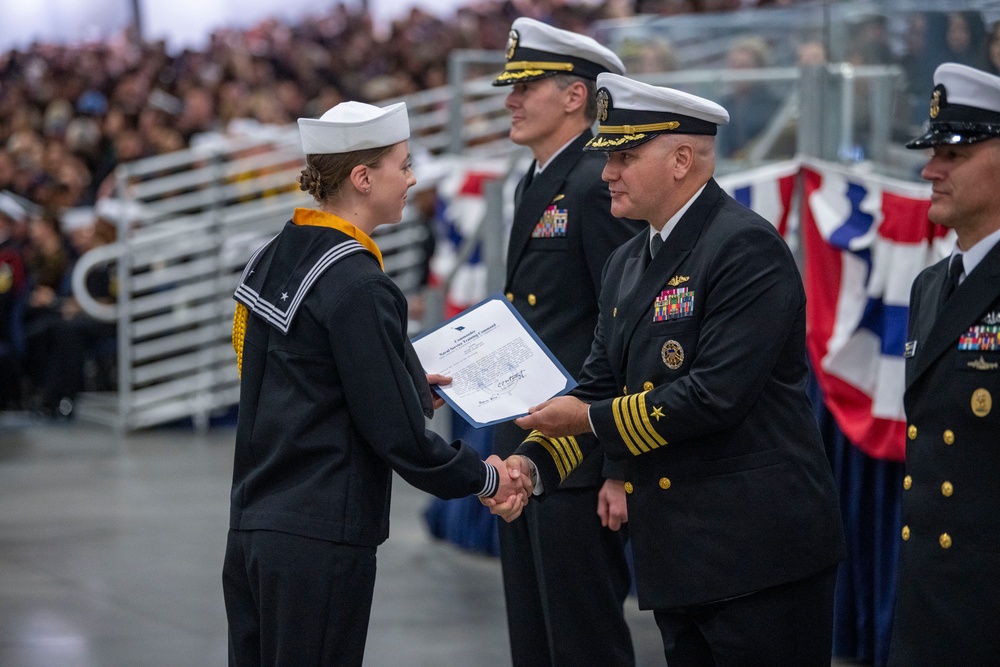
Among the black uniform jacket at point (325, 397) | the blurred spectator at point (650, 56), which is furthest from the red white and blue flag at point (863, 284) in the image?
→ the black uniform jacket at point (325, 397)

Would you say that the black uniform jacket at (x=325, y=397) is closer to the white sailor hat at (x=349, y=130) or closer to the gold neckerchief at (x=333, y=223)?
the gold neckerchief at (x=333, y=223)

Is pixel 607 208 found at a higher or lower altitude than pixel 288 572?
higher

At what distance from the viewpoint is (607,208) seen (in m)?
3.36

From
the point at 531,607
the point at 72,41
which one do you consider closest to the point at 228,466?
the point at 531,607

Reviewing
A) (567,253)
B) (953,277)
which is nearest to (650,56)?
(567,253)

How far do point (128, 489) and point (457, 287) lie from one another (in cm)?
258

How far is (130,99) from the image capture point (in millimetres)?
13922

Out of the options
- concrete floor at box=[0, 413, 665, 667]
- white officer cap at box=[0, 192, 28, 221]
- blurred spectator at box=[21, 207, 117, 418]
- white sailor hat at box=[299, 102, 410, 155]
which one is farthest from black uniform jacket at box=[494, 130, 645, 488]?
white officer cap at box=[0, 192, 28, 221]

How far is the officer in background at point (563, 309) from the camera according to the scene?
3334 millimetres

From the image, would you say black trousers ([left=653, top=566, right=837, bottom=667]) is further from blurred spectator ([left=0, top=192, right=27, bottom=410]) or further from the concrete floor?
blurred spectator ([left=0, top=192, right=27, bottom=410])

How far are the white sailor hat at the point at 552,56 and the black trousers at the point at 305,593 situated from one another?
1.40 meters

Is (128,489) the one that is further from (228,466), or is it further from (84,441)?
(84,441)

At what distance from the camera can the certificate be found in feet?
9.85

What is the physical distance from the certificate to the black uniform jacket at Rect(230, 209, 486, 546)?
1.19 ft
